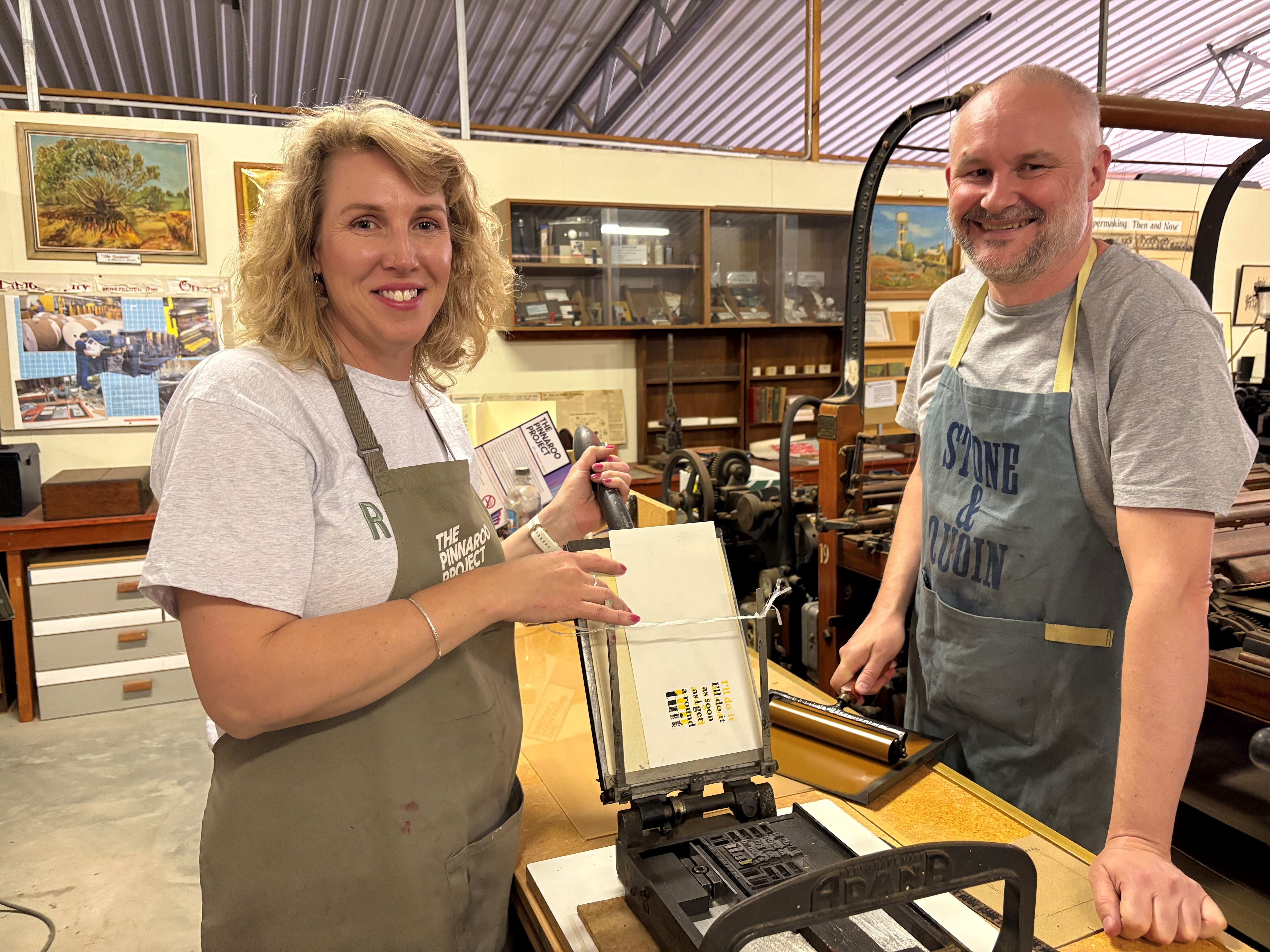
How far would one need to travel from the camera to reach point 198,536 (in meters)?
0.82

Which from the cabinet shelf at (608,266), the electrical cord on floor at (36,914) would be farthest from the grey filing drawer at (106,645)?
the cabinet shelf at (608,266)

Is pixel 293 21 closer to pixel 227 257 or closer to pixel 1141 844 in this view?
pixel 227 257

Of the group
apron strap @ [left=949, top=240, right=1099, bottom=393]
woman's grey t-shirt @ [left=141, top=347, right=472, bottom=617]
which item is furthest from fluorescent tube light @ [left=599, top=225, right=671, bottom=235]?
woman's grey t-shirt @ [left=141, top=347, right=472, bottom=617]

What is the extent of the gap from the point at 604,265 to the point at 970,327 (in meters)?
3.45

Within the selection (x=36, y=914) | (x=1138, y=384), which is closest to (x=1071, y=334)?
(x=1138, y=384)

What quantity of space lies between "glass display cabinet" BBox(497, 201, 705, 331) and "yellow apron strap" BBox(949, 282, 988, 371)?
3.25 m

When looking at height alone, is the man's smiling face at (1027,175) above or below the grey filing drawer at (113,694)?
above

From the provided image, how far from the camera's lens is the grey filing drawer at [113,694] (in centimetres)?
369

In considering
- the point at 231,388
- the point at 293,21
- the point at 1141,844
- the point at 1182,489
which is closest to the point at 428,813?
the point at 231,388

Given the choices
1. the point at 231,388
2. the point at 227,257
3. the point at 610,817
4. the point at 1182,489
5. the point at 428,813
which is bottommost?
the point at 610,817

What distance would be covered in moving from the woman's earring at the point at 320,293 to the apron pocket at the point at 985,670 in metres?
1.09

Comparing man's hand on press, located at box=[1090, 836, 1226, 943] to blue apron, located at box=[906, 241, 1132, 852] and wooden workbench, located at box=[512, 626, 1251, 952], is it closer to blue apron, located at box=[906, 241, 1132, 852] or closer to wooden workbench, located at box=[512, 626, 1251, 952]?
wooden workbench, located at box=[512, 626, 1251, 952]

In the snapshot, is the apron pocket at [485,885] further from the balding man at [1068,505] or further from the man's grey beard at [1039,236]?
the man's grey beard at [1039,236]

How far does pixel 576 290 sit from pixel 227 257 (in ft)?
11.6
